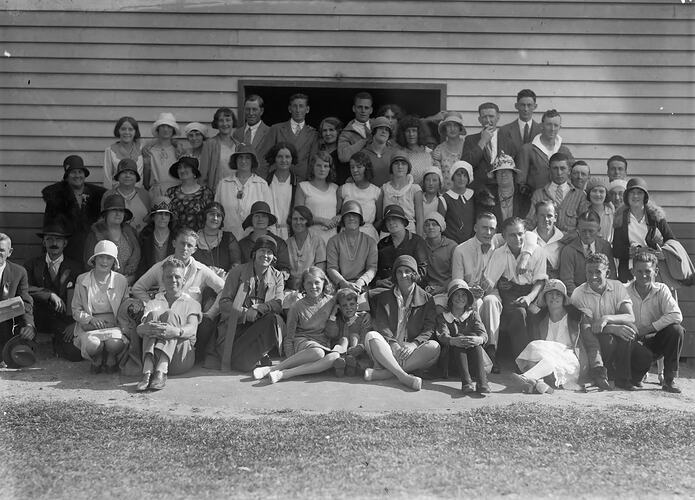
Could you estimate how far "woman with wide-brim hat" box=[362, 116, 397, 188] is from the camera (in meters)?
8.61

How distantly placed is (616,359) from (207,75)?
5.19 metres

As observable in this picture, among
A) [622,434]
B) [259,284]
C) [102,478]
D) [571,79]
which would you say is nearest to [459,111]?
[571,79]

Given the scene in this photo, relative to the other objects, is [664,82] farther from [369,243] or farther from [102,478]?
[102,478]

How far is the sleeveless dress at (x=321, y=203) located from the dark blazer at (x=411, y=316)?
1.13 metres

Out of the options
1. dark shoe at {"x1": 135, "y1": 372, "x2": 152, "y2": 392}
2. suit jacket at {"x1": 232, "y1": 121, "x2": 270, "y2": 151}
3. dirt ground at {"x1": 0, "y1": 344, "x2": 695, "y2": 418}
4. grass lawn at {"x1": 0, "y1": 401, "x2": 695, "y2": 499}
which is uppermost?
suit jacket at {"x1": 232, "y1": 121, "x2": 270, "y2": 151}

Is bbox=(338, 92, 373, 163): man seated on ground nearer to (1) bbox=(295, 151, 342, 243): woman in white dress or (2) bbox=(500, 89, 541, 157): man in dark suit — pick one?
(1) bbox=(295, 151, 342, 243): woman in white dress

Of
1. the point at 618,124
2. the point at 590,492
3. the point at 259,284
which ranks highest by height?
the point at 618,124

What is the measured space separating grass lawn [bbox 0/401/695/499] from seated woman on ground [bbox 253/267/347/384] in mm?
910

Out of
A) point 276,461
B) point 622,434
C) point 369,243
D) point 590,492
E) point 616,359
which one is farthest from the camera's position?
point 369,243

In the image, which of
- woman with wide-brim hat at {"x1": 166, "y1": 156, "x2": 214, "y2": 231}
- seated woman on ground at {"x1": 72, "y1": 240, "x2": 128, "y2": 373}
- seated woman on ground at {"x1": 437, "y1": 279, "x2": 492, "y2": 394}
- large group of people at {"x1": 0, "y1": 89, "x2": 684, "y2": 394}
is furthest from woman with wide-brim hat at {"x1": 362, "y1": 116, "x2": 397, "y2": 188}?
seated woman on ground at {"x1": 72, "y1": 240, "x2": 128, "y2": 373}

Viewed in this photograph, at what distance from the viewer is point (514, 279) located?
24.8 ft

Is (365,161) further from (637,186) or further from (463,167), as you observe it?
(637,186)

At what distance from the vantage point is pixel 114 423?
5766 mm

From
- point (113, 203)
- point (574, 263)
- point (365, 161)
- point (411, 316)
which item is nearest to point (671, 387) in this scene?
point (574, 263)
